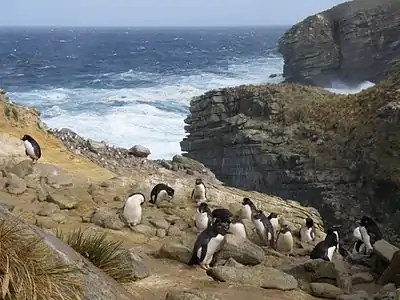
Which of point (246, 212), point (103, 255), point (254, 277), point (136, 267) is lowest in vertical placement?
point (246, 212)

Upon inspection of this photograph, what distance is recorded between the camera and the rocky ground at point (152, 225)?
871 centimetres

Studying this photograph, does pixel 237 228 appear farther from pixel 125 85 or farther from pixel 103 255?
pixel 125 85

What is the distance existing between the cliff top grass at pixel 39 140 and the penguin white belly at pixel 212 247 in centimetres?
602

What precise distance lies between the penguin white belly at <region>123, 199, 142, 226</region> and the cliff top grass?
11.3 feet

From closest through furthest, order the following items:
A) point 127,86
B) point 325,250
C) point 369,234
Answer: point 325,250 < point 369,234 < point 127,86

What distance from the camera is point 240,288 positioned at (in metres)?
8.61

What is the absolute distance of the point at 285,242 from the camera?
1320 centimetres

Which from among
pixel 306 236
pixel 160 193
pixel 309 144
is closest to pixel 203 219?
pixel 160 193

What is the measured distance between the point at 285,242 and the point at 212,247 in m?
3.86

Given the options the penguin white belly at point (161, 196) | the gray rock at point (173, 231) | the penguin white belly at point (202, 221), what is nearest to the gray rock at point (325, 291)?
the penguin white belly at point (202, 221)

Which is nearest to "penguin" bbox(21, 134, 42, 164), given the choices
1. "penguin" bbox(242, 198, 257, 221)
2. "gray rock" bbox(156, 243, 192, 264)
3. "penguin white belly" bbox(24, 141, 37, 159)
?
"penguin white belly" bbox(24, 141, 37, 159)

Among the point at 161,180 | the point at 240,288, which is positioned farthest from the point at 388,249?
the point at 161,180

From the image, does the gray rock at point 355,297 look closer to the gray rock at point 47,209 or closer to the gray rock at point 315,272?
the gray rock at point 315,272

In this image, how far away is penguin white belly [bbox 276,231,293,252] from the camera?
43.1 feet
